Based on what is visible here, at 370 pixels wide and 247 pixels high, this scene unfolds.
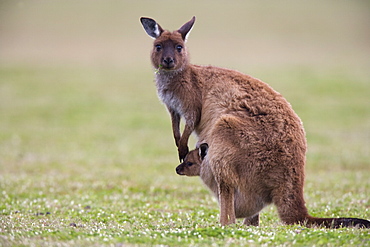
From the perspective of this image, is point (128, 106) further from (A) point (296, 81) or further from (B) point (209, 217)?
(B) point (209, 217)

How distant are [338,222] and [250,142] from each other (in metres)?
1.62

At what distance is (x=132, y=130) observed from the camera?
23.0 meters

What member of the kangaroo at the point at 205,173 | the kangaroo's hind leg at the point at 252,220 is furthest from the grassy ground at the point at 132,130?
the kangaroo's hind leg at the point at 252,220

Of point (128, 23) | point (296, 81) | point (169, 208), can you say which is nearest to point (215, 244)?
Result: point (169, 208)

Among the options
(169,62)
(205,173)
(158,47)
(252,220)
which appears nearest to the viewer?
(205,173)

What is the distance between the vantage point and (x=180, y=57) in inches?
333

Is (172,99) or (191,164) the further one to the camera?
(191,164)

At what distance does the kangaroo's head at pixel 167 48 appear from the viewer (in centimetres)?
837

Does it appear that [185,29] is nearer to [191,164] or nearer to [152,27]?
[152,27]

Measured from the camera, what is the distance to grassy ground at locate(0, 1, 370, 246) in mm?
7305

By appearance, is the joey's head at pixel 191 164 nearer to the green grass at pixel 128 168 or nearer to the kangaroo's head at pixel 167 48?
the green grass at pixel 128 168

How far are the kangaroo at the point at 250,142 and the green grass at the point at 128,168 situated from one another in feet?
1.51

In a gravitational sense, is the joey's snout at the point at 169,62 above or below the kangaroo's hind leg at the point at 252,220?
above

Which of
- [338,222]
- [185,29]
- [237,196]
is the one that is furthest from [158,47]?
[338,222]
